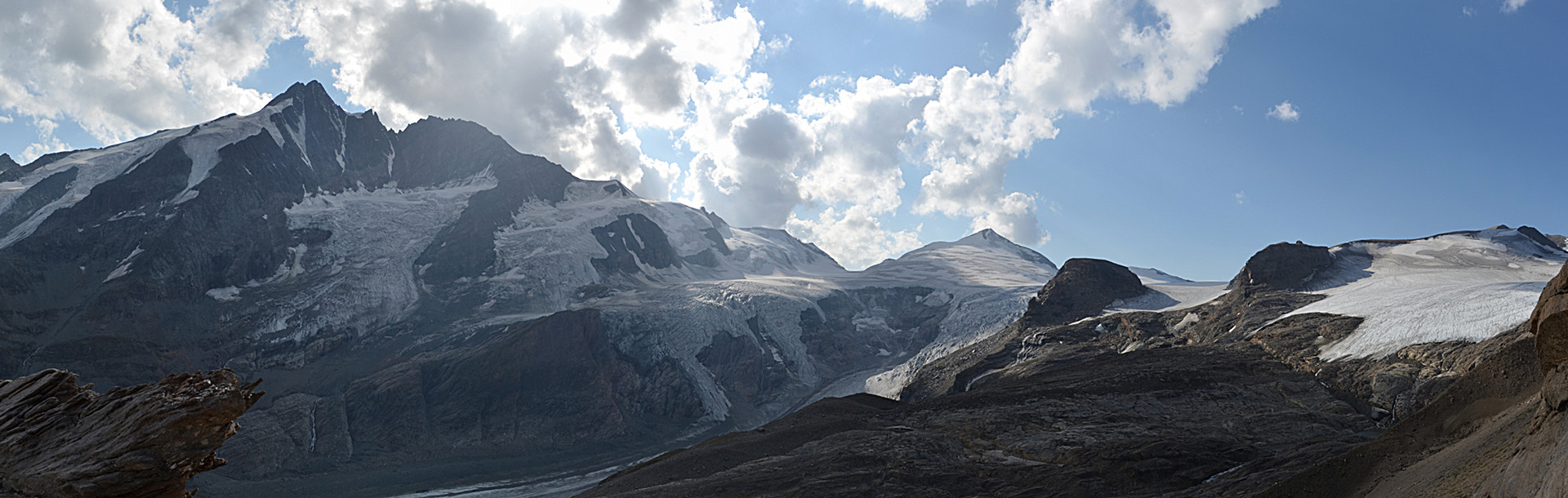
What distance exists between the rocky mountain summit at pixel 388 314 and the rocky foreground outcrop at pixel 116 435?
69929 mm

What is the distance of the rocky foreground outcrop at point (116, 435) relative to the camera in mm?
16891

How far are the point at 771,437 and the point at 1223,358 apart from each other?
35.3 m

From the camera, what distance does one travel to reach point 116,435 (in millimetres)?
17328

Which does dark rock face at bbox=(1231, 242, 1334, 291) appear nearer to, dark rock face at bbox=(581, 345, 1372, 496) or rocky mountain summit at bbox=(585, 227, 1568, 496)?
rocky mountain summit at bbox=(585, 227, 1568, 496)

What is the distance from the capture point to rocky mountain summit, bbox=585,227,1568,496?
93.9ft

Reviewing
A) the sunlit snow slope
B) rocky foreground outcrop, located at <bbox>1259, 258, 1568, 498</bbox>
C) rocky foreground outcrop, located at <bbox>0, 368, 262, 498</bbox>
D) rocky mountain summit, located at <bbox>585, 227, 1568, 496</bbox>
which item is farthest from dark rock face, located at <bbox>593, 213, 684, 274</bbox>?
rocky foreground outcrop, located at <bbox>1259, 258, 1568, 498</bbox>

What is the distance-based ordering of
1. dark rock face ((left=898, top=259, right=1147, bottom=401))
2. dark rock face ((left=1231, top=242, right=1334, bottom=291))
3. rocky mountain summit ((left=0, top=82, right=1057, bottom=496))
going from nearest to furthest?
dark rock face ((left=1231, top=242, right=1334, bottom=291)), dark rock face ((left=898, top=259, right=1147, bottom=401)), rocky mountain summit ((left=0, top=82, right=1057, bottom=496))

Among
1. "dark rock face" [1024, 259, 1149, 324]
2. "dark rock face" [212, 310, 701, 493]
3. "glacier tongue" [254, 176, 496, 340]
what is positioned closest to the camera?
"dark rock face" [212, 310, 701, 493]

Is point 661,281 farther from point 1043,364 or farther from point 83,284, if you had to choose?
point 1043,364

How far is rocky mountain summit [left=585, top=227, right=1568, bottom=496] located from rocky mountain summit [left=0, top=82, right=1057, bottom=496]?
1990 inches

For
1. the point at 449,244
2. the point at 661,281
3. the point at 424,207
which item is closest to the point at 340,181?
the point at 424,207

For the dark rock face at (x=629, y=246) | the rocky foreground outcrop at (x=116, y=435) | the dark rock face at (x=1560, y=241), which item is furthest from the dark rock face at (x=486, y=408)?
the dark rock face at (x=1560, y=241)

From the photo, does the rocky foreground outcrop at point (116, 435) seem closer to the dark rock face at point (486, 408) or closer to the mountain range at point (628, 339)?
the mountain range at point (628, 339)

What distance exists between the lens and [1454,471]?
21.7 metres
